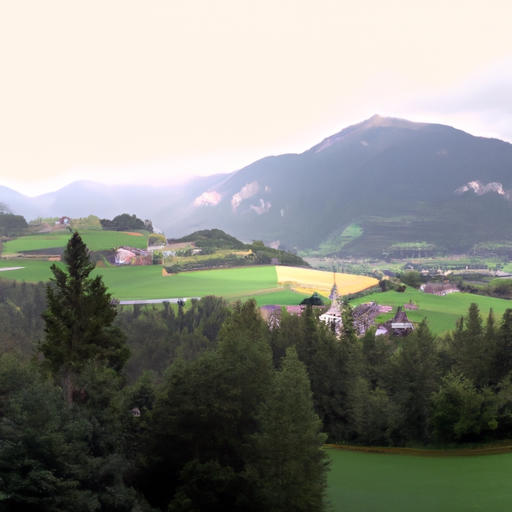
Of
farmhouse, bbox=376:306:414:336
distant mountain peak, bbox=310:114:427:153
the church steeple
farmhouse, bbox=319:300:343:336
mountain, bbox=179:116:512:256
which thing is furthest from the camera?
distant mountain peak, bbox=310:114:427:153

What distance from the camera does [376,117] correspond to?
162125mm

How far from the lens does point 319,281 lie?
5250 cm

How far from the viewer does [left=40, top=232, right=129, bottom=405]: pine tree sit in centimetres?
1700

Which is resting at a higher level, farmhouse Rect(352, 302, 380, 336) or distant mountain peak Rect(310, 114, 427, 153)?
distant mountain peak Rect(310, 114, 427, 153)

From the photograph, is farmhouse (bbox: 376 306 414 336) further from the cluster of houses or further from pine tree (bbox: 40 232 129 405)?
pine tree (bbox: 40 232 129 405)

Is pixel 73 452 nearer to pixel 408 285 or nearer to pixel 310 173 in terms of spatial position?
pixel 408 285

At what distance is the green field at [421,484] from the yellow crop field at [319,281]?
28295 mm

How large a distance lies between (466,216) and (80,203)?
7518 centimetres

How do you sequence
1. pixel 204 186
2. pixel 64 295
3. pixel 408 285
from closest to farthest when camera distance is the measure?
pixel 64 295 → pixel 408 285 → pixel 204 186

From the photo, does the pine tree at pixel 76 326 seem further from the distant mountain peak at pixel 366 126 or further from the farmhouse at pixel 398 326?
the distant mountain peak at pixel 366 126

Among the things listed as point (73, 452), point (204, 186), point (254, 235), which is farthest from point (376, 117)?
point (73, 452)

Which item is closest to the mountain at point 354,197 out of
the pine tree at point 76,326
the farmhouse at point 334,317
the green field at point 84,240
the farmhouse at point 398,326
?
the green field at point 84,240

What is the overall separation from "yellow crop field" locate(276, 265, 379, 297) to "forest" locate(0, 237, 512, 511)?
21388 mm

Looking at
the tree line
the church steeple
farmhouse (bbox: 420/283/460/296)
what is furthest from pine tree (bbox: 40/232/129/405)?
farmhouse (bbox: 420/283/460/296)
